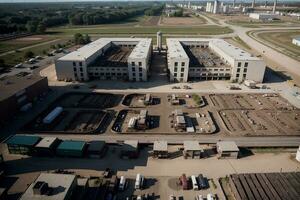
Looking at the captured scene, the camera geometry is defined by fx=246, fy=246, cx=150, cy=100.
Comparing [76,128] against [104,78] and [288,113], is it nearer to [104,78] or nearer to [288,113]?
[104,78]

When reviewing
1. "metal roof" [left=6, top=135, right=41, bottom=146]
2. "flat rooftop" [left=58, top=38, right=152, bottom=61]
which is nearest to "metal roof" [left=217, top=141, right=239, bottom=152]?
"metal roof" [left=6, top=135, right=41, bottom=146]

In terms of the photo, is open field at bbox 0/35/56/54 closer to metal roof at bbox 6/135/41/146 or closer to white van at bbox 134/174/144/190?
metal roof at bbox 6/135/41/146

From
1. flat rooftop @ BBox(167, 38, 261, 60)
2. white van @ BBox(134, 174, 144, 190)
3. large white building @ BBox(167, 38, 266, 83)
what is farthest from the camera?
flat rooftop @ BBox(167, 38, 261, 60)

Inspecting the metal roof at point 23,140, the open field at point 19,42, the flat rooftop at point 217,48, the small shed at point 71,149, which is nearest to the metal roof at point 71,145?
the small shed at point 71,149

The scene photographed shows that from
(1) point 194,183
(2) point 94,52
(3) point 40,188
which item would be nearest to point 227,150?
(1) point 194,183

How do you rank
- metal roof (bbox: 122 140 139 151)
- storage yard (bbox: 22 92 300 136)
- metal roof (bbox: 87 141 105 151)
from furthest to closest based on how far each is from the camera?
storage yard (bbox: 22 92 300 136)
metal roof (bbox: 122 140 139 151)
metal roof (bbox: 87 141 105 151)

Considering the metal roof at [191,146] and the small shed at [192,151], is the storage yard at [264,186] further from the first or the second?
the metal roof at [191,146]

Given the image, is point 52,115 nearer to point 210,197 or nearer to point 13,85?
point 13,85
